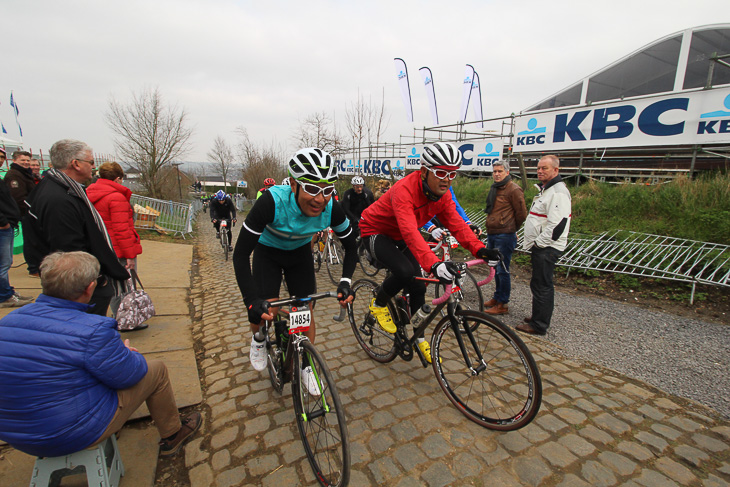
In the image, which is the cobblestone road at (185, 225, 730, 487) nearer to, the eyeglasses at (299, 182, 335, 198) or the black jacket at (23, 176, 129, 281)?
the black jacket at (23, 176, 129, 281)

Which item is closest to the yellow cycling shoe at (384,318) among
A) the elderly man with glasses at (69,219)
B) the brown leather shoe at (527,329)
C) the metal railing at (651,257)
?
the brown leather shoe at (527,329)

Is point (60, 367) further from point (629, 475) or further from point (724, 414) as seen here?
point (724, 414)

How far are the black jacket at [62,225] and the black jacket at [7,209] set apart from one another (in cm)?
232

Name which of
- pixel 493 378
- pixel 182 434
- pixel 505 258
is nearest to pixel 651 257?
pixel 505 258

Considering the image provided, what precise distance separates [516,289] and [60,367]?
632 cm

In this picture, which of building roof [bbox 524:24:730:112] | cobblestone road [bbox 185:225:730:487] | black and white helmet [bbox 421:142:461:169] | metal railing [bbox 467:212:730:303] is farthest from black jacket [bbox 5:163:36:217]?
building roof [bbox 524:24:730:112]

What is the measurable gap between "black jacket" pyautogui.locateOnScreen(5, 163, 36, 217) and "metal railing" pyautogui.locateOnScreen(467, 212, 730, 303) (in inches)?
400

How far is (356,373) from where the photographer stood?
135 inches

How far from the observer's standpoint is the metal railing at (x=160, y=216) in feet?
42.2

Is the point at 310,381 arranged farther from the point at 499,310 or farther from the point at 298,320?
the point at 499,310

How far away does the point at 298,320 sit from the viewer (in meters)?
2.29

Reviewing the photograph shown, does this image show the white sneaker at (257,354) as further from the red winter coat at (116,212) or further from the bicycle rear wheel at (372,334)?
the red winter coat at (116,212)

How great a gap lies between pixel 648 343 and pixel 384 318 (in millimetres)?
3430

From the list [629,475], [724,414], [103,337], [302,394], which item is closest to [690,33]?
[724,414]
